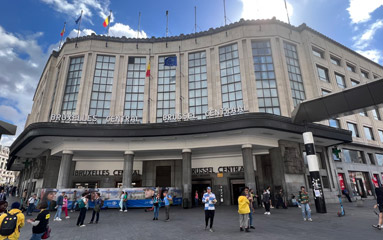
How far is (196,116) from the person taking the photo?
29.2 metres

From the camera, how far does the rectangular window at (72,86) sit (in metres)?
30.3

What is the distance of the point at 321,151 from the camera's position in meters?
29.2

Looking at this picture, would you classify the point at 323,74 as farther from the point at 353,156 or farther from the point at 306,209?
the point at 306,209

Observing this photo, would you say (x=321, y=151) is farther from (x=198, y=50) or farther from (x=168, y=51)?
(x=168, y=51)

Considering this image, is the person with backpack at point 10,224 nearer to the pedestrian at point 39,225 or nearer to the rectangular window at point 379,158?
the pedestrian at point 39,225

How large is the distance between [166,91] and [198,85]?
474cm

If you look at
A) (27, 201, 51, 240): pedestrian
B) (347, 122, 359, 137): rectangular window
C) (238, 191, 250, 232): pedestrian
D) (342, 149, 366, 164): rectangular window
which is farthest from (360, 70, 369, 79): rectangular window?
(27, 201, 51, 240): pedestrian

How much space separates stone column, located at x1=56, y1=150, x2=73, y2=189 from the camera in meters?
23.5

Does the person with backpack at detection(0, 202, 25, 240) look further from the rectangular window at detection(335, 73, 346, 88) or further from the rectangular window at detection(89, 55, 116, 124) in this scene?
the rectangular window at detection(335, 73, 346, 88)

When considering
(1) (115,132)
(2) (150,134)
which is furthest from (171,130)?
(1) (115,132)

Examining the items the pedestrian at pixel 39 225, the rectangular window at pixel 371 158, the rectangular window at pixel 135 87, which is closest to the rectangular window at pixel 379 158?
the rectangular window at pixel 371 158

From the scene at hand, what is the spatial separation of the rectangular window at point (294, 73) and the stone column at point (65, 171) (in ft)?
94.7

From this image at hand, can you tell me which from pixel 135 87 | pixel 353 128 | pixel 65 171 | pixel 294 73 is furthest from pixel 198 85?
pixel 353 128

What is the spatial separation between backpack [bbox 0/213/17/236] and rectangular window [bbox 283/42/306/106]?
29640mm
